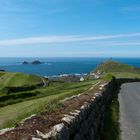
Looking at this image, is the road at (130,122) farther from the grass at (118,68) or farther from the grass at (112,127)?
the grass at (118,68)

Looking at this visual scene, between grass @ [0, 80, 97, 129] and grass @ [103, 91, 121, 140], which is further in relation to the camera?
grass @ [103, 91, 121, 140]

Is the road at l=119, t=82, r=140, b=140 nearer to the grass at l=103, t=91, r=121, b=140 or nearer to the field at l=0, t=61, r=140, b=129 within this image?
the grass at l=103, t=91, r=121, b=140

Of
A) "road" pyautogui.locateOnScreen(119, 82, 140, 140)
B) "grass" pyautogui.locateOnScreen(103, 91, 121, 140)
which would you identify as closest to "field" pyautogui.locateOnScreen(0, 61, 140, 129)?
"grass" pyautogui.locateOnScreen(103, 91, 121, 140)

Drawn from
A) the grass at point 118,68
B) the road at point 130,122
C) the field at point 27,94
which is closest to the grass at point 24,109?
the field at point 27,94

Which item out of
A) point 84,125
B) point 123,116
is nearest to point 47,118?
point 84,125

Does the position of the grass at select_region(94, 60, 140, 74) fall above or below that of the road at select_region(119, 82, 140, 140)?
below

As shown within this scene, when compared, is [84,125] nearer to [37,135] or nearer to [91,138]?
[91,138]

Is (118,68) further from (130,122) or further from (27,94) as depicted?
(130,122)

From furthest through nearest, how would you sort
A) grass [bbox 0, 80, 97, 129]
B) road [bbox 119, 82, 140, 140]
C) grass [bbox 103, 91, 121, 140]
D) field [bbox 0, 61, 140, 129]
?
field [bbox 0, 61, 140, 129], road [bbox 119, 82, 140, 140], grass [bbox 103, 91, 121, 140], grass [bbox 0, 80, 97, 129]

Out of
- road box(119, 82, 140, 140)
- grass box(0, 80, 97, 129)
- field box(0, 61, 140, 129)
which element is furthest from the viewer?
field box(0, 61, 140, 129)

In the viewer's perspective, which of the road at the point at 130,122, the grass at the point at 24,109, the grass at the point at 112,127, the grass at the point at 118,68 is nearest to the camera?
the grass at the point at 24,109

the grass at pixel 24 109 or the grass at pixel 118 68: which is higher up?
the grass at pixel 24 109

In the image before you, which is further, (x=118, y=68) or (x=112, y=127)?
(x=118, y=68)

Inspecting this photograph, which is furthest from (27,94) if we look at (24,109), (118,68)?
(118,68)
